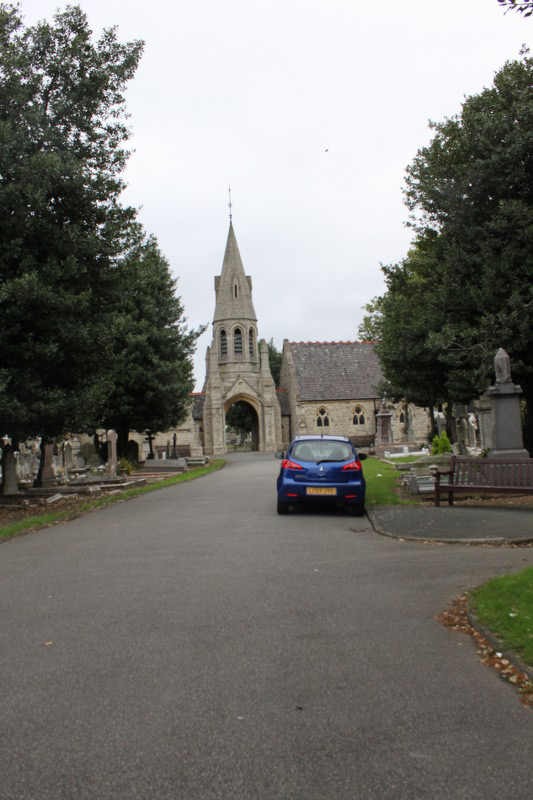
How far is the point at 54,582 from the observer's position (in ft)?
24.5

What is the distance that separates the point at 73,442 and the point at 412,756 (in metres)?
31.9

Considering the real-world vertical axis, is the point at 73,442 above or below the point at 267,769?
above

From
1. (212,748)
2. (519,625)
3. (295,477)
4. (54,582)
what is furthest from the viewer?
(295,477)

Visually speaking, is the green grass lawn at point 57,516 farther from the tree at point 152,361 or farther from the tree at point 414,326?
the tree at point 152,361

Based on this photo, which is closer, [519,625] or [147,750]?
[147,750]

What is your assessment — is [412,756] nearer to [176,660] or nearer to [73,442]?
[176,660]

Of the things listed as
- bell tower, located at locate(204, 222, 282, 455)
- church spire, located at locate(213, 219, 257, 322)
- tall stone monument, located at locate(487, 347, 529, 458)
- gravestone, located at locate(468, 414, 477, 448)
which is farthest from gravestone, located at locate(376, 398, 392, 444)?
tall stone monument, located at locate(487, 347, 529, 458)

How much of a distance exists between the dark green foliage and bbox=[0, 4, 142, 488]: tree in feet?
0.08

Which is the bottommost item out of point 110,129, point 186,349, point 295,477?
point 295,477

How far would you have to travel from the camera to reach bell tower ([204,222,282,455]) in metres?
58.2

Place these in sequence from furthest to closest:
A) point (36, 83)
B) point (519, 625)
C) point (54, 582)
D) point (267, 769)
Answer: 1. point (36, 83)
2. point (54, 582)
3. point (519, 625)
4. point (267, 769)

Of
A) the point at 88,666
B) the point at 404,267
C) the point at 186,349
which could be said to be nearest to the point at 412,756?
the point at 88,666

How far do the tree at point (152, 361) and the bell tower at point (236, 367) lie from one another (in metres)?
Answer: 23.9

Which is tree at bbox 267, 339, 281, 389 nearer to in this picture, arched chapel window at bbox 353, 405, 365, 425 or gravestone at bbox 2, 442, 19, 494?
arched chapel window at bbox 353, 405, 365, 425
